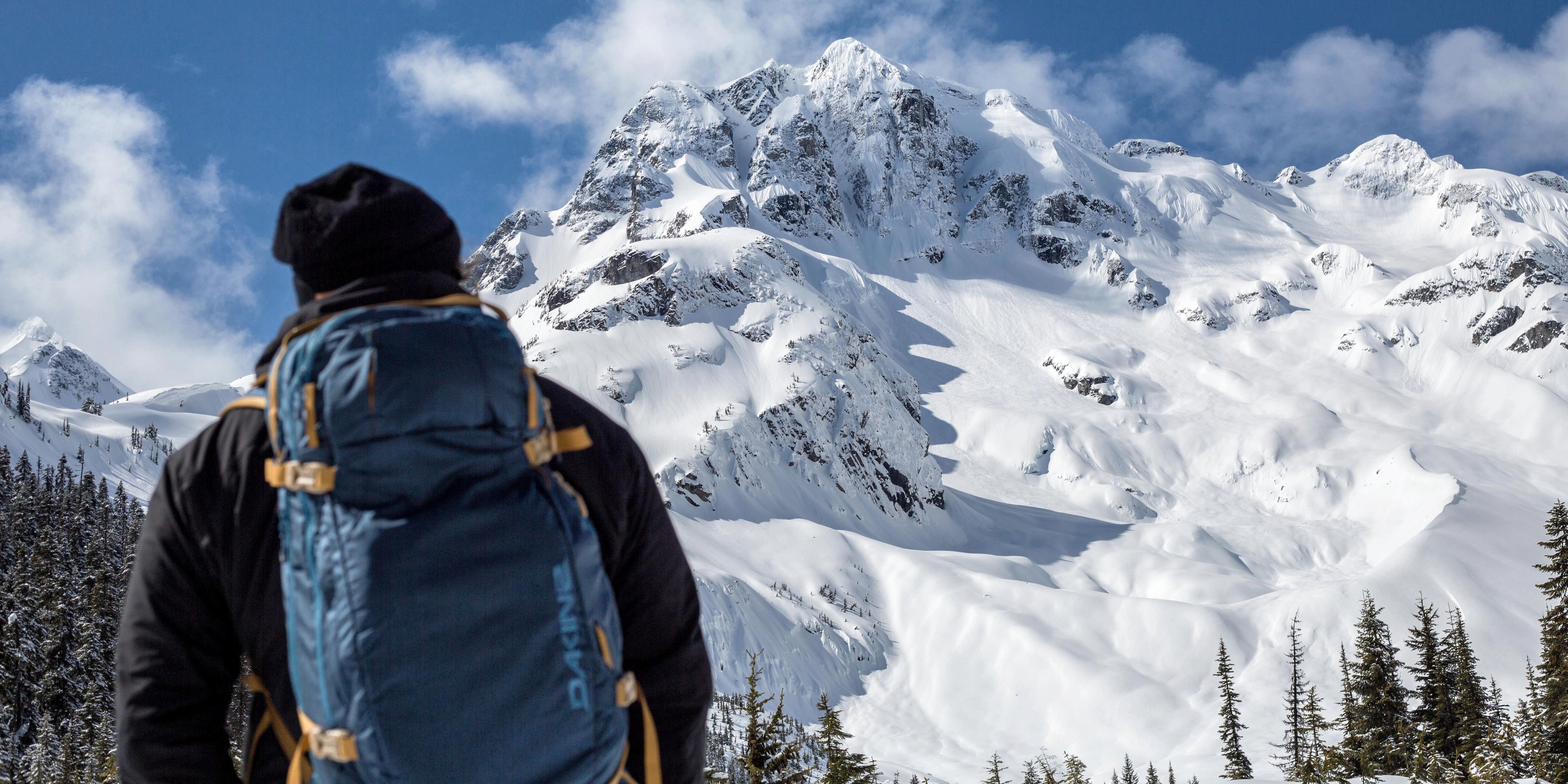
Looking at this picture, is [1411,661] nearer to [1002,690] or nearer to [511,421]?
[1002,690]

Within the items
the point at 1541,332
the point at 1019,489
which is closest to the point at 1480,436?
the point at 1541,332

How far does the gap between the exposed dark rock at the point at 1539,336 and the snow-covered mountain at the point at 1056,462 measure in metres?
0.57

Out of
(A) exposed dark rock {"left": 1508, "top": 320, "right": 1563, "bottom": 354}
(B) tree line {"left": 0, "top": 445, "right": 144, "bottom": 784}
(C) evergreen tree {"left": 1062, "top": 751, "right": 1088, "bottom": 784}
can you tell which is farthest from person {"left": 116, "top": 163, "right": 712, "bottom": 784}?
(A) exposed dark rock {"left": 1508, "top": 320, "right": 1563, "bottom": 354}

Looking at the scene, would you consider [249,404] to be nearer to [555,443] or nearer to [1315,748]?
[555,443]

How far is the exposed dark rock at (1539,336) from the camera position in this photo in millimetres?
165375

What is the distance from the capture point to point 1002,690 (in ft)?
227

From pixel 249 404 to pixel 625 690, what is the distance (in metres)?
1.30

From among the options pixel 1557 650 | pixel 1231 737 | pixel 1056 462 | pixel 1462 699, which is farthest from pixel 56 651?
pixel 1056 462

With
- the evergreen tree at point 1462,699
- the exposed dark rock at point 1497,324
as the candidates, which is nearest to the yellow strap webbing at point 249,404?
the evergreen tree at point 1462,699

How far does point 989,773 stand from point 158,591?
61.8 meters

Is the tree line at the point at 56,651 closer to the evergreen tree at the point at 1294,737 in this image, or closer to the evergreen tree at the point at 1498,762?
the evergreen tree at the point at 1498,762

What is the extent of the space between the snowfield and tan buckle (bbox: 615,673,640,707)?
1407 mm

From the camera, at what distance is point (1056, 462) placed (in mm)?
140750

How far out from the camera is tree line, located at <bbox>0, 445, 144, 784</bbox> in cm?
3297
